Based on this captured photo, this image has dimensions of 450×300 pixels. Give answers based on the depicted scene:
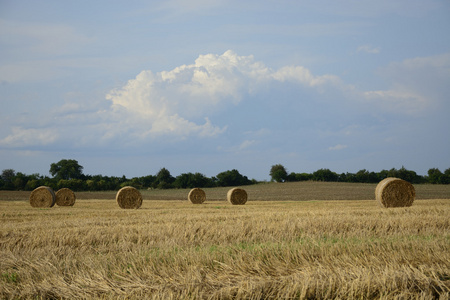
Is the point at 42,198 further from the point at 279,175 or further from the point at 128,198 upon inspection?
the point at 279,175

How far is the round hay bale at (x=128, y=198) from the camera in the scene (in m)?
22.7

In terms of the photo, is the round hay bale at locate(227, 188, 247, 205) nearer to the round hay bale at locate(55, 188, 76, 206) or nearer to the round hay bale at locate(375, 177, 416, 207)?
the round hay bale at locate(55, 188, 76, 206)

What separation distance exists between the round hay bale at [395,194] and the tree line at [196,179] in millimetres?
42729

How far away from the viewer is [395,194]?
2017 centimetres

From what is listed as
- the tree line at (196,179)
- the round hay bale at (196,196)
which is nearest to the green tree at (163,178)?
the tree line at (196,179)

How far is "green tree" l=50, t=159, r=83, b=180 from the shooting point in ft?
266

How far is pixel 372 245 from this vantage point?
478 cm

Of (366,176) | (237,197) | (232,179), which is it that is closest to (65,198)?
(237,197)

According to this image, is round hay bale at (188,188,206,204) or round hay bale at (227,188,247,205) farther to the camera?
round hay bale at (188,188,206,204)

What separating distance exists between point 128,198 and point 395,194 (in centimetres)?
1398

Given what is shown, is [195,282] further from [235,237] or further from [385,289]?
[235,237]

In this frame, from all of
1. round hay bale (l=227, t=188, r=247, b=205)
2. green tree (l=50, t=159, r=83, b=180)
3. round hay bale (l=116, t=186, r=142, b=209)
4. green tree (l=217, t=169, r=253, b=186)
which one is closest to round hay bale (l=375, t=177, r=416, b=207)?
round hay bale (l=227, t=188, r=247, b=205)

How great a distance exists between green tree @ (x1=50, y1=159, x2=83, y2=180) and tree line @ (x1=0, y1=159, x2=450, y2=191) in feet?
31.5

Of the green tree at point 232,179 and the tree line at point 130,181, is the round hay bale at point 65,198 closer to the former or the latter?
the tree line at point 130,181
